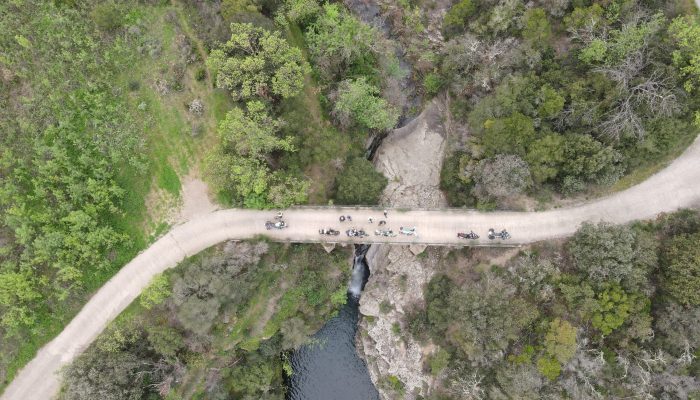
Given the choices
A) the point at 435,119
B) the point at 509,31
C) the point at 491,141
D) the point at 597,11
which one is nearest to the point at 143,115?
the point at 435,119

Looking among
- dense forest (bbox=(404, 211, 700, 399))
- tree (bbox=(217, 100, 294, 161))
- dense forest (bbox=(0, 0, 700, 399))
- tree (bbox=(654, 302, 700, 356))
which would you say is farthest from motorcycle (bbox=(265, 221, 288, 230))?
tree (bbox=(654, 302, 700, 356))

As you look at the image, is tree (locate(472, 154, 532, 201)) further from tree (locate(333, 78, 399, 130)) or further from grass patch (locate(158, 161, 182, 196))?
grass patch (locate(158, 161, 182, 196))

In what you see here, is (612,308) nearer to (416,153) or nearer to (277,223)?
(416,153)

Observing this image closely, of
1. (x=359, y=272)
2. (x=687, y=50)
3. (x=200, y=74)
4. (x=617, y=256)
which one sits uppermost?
(x=200, y=74)

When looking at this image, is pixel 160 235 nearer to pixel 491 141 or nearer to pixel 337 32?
pixel 337 32

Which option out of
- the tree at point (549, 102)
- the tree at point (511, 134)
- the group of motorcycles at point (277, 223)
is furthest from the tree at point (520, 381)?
the group of motorcycles at point (277, 223)

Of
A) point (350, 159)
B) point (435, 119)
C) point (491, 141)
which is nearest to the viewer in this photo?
point (491, 141)

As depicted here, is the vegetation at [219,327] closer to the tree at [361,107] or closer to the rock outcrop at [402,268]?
the rock outcrop at [402,268]

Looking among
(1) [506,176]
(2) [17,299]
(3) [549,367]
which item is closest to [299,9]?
(1) [506,176]
